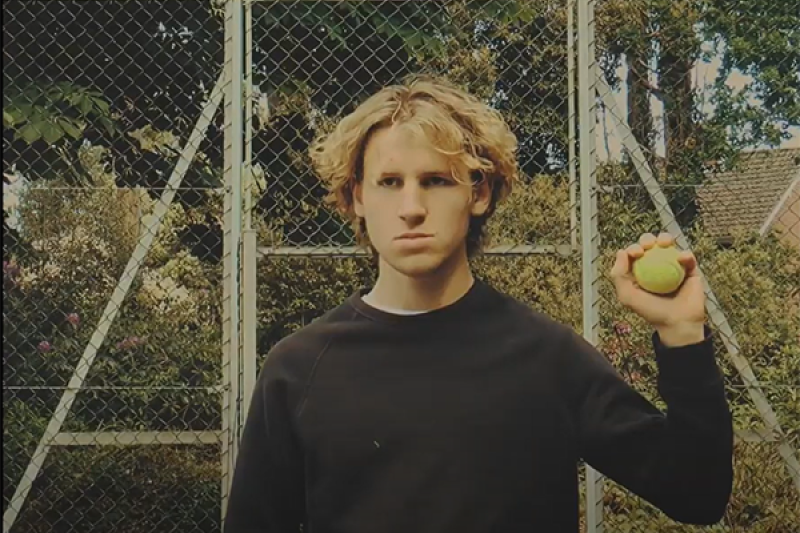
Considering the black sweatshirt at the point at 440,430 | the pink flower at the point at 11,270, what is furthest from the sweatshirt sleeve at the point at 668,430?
the pink flower at the point at 11,270

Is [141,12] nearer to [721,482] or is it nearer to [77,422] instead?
[77,422]

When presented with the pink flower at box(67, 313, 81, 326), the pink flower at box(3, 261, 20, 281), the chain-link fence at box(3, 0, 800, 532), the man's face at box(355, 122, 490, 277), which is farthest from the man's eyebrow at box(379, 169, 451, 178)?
the pink flower at box(3, 261, 20, 281)

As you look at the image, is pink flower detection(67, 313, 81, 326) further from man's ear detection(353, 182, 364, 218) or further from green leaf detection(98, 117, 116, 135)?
man's ear detection(353, 182, 364, 218)

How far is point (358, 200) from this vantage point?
1695 millimetres

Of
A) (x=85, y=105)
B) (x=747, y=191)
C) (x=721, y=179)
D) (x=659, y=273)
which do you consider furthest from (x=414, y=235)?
(x=747, y=191)

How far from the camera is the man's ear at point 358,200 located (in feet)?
5.52

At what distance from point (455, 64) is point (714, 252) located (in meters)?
0.88

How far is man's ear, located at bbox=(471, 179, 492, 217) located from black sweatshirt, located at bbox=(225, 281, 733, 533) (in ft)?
0.47

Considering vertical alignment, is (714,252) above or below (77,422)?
above

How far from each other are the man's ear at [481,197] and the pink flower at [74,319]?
1874 millimetres

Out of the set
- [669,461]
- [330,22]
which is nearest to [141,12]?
[330,22]

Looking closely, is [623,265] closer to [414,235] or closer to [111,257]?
[414,235]

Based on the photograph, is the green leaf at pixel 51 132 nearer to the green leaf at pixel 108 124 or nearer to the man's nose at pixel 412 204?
the green leaf at pixel 108 124

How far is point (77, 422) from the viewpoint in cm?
311
